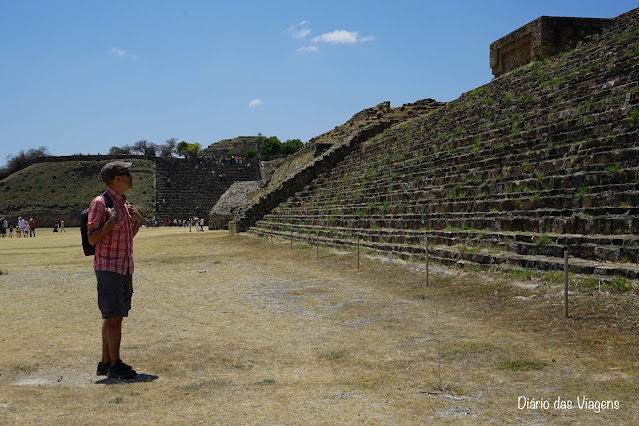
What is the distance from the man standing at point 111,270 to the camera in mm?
4422

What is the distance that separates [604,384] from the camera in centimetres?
388

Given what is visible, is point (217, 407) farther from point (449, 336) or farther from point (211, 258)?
point (211, 258)

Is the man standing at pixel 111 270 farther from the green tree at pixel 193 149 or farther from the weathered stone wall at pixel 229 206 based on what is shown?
the green tree at pixel 193 149

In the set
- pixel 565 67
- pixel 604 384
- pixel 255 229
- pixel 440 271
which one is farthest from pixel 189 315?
pixel 255 229

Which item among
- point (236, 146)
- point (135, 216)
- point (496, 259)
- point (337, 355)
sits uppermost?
point (236, 146)

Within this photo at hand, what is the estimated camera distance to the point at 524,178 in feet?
34.3

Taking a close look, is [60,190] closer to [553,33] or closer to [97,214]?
[553,33]

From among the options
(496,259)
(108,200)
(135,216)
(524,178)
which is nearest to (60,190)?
(524,178)

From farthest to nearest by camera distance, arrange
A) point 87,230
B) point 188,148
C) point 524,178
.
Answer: point 188,148, point 524,178, point 87,230

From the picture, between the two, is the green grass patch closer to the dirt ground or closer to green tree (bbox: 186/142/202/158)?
the dirt ground

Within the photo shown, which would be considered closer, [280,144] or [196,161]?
[196,161]

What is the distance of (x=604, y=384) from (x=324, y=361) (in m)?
2.25

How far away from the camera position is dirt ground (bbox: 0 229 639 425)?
3574 mm

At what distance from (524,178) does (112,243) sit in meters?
8.20
